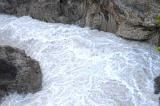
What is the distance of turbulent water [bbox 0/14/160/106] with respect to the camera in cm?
1449

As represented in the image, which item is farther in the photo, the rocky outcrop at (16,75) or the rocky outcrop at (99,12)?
the rocky outcrop at (99,12)

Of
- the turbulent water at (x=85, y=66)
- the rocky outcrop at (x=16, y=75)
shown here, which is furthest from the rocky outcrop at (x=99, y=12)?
the rocky outcrop at (x=16, y=75)

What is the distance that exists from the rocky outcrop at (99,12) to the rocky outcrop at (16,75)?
4873 millimetres

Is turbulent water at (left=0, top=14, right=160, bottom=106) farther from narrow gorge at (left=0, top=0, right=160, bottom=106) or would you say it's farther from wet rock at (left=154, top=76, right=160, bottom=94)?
wet rock at (left=154, top=76, right=160, bottom=94)

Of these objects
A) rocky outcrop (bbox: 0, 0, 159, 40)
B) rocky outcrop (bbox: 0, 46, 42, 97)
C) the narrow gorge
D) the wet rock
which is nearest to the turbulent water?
the narrow gorge

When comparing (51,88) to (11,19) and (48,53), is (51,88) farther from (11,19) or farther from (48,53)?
(11,19)

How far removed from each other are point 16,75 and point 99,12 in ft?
18.7

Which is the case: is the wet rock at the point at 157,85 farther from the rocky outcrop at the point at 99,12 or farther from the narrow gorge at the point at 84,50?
the rocky outcrop at the point at 99,12

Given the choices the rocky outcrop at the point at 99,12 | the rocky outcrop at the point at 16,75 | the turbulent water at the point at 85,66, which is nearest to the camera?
the turbulent water at the point at 85,66

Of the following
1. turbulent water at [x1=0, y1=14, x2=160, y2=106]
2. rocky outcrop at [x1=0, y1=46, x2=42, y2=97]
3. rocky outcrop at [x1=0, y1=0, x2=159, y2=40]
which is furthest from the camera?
rocky outcrop at [x1=0, y1=0, x2=159, y2=40]

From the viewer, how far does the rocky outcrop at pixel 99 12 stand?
16953 millimetres

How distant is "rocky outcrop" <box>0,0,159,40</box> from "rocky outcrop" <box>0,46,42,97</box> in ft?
16.0

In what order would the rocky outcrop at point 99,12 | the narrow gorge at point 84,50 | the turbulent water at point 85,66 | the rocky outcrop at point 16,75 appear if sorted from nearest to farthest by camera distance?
the turbulent water at point 85,66
the narrow gorge at point 84,50
the rocky outcrop at point 16,75
the rocky outcrop at point 99,12

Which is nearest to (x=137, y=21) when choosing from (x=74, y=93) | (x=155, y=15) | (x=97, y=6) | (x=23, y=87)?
(x=155, y=15)
